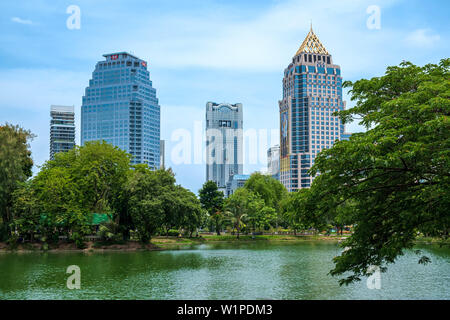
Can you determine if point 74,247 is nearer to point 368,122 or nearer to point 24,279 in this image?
point 24,279

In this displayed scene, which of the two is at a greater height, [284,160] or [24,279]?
[284,160]

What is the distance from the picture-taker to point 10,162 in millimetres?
54000

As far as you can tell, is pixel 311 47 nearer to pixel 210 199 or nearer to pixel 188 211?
pixel 210 199

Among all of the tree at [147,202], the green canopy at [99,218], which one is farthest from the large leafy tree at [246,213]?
the green canopy at [99,218]

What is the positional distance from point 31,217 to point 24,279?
26.6m

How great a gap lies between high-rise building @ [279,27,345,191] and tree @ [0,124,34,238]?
462ft

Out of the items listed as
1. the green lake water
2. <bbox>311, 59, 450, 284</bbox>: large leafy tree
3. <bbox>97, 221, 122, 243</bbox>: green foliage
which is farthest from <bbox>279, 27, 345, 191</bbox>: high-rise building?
<bbox>311, 59, 450, 284</bbox>: large leafy tree

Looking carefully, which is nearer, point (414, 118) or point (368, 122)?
point (414, 118)

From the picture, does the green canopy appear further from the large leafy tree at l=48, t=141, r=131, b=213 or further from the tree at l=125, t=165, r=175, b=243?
the tree at l=125, t=165, r=175, b=243

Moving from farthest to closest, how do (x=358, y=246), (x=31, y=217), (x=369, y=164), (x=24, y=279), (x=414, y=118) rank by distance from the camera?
1. (x=31, y=217)
2. (x=24, y=279)
3. (x=358, y=246)
4. (x=414, y=118)
5. (x=369, y=164)

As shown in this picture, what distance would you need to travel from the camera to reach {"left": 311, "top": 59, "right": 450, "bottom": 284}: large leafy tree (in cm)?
1348

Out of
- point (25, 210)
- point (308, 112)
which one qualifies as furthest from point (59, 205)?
point (308, 112)

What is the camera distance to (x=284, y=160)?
198000 mm
